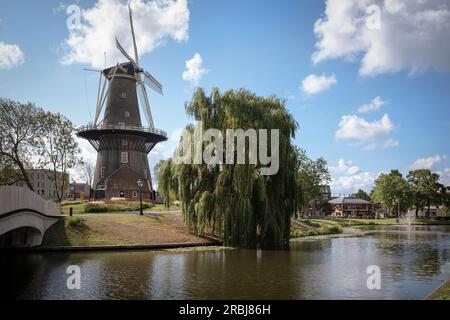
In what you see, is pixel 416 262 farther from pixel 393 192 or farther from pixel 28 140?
pixel 393 192

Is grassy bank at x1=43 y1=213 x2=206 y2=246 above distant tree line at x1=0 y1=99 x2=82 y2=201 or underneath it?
underneath

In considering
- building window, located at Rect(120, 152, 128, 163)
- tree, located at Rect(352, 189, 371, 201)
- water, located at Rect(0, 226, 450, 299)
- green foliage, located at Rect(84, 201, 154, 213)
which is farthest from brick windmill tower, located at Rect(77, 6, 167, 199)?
tree, located at Rect(352, 189, 371, 201)

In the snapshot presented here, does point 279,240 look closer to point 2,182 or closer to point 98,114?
point 2,182

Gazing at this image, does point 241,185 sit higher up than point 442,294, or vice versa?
point 241,185

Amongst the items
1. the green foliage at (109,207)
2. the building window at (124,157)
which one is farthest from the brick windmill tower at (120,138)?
the green foliage at (109,207)

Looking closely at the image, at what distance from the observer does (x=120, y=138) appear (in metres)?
56.7

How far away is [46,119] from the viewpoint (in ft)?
125

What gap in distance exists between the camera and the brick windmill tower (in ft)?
183

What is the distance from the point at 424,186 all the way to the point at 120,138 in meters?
68.7

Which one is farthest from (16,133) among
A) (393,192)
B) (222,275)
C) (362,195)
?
(362,195)

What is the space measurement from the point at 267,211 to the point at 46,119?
2335 cm

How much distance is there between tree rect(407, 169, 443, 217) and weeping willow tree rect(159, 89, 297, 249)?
69.7 metres

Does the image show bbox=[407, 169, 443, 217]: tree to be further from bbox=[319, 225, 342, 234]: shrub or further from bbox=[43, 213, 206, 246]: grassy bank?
bbox=[43, 213, 206, 246]: grassy bank
